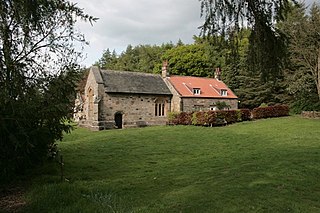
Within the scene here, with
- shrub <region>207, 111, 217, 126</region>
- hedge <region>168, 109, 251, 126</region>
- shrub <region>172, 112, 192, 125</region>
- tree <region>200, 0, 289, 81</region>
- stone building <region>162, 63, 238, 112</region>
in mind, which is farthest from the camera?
stone building <region>162, 63, 238, 112</region>

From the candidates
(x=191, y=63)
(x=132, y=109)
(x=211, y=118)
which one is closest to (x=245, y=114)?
(x=211, y=118)

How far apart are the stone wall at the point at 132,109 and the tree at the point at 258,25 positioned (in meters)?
23.3

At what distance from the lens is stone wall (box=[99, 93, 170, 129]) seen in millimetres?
28138

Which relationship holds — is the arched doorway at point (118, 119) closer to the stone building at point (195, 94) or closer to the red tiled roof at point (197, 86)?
the stone building at point (195, 94)

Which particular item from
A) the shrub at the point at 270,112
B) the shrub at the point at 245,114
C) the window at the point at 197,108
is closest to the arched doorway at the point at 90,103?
the window at the point at 197,108

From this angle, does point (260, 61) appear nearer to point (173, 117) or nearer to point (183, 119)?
point (183, 119)

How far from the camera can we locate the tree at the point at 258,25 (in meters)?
4.97

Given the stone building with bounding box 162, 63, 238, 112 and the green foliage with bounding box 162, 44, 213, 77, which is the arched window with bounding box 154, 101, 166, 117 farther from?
the green foliage with bounding box 162, 44, 213, 77

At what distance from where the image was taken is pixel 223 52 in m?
5.36

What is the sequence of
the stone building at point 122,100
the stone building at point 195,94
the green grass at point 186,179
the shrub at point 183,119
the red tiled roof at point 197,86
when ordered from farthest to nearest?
the red tiled roof at point 197,86 < the stone building at point 195,94 < the stone building at point 122,100 < the shrub at point 183,119 < the green grass at point 186,179

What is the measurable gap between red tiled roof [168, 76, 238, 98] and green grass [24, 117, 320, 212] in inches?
663

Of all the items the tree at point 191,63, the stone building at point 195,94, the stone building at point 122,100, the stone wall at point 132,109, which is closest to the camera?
the stone building at point 122,100

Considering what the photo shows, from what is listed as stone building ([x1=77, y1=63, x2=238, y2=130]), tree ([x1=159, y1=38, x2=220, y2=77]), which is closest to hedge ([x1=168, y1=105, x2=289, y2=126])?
stone building ([x1=77, y1=63, x2=238, y2=130])

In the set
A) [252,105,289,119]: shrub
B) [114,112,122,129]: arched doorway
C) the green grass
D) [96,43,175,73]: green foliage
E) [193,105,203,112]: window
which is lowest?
the green grass
